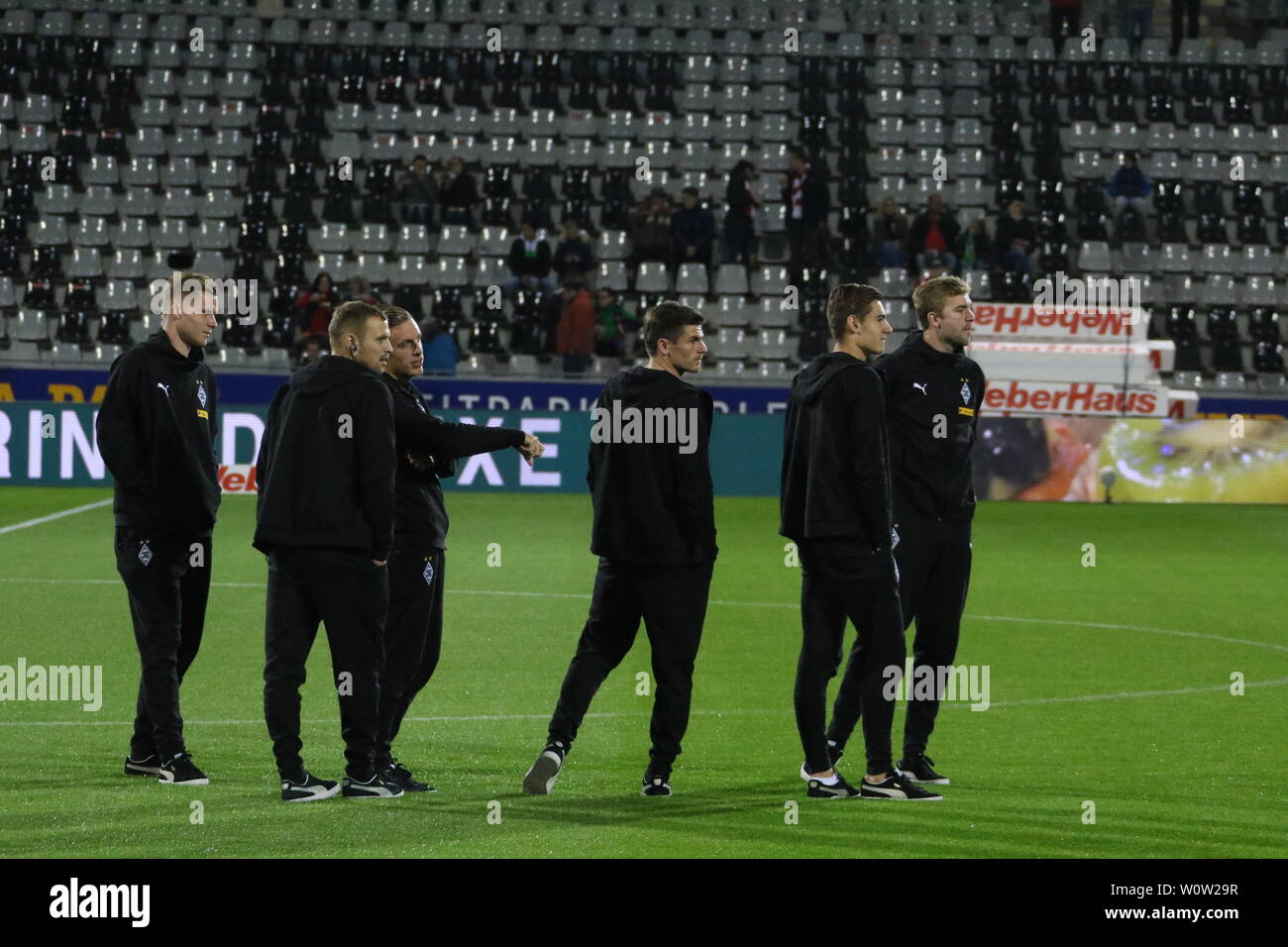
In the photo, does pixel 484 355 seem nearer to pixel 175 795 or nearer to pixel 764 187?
pixel 764 187

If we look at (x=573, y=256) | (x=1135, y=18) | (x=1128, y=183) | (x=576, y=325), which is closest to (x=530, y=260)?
(x=573, y=256)

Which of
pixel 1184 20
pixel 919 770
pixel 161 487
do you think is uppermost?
pixel 1184 20

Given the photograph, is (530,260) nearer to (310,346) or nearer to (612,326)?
(612,326)

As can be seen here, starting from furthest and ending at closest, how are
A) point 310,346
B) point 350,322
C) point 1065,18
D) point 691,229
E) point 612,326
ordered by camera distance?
1. point 1065,18
2. point 691,229
3. point 612,326
4. point 310,346
5. point 350,322

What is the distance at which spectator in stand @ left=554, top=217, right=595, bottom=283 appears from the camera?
2775 centimetres

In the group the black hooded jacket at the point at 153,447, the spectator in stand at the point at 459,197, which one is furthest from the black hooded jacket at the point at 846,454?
the spectator in stand at the point at 459,197

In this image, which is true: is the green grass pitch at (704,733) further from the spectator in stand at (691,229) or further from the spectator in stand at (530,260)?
the spectator in stand at (691,229)

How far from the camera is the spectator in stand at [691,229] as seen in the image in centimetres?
2889

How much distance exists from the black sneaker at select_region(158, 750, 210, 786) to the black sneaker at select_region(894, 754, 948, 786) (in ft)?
9.55

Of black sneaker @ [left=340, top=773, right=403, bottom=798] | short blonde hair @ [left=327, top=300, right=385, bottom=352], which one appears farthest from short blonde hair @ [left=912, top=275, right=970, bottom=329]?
black sneaker @ [left=340, top=773, right=403, bottom=798]

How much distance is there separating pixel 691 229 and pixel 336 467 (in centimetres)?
2212

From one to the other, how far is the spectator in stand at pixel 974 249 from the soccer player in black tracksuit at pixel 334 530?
22.1 metres

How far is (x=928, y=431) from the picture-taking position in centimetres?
817
